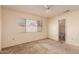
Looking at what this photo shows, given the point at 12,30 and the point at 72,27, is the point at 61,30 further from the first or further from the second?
the point at 12,30

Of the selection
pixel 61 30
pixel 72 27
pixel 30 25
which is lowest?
pixel 61 30

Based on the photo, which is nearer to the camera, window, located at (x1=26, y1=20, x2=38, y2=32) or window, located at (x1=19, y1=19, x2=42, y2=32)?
window, located at (x1=19, y1=19, x2=42, y2=32)

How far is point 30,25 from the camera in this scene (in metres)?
5.08

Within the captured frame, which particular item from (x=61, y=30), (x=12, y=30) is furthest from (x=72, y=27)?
(x=12, y=30)

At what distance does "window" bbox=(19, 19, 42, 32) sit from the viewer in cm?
470

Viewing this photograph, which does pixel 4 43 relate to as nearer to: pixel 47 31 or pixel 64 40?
pixel 64 40

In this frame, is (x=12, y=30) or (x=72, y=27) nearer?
(x=12, y=30)

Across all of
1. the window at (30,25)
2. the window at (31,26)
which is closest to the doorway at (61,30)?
the window at (30,25)

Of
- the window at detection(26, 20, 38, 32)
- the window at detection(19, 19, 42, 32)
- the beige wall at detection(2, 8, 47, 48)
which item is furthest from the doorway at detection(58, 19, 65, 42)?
the beige wall at detection(2, 8, 47, 48)

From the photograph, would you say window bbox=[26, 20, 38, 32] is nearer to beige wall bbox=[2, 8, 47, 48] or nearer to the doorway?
beige wall bbox=[2, 8, 47, 48]

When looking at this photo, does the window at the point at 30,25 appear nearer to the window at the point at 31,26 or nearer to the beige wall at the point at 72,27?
the window at the point at 31,26

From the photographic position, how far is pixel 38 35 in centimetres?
577

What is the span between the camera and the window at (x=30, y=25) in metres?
4.70
